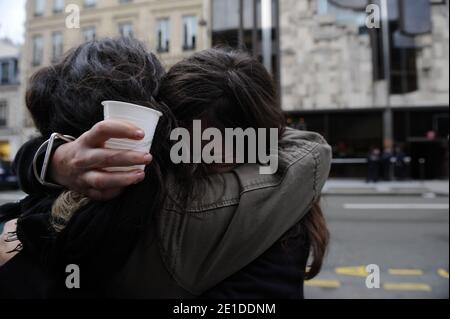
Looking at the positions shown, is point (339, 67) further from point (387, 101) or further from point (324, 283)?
point (324, 283)

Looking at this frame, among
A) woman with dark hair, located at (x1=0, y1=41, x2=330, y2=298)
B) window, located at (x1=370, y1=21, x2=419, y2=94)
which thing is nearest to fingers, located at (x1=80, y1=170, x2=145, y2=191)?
woman with dark hair, located at (x1=0, y1=41, x2=330, y2=298)

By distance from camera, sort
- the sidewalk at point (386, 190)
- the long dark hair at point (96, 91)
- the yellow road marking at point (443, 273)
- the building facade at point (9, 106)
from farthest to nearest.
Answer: the building facade at point (9, 106)
the sidewalk at point (386, 190)
the yellow road marking at point (443, 273)
the long dark hair at point (96, 91)

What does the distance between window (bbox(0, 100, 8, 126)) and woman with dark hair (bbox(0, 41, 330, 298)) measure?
88.3 ft

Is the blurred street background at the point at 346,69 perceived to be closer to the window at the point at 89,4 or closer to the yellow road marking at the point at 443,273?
the window at the point at 89,4

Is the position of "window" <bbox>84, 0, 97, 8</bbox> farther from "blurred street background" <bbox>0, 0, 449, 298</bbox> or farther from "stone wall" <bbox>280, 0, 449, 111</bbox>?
"stone wall" <bbox>280, 0, 449, 111</bbox>

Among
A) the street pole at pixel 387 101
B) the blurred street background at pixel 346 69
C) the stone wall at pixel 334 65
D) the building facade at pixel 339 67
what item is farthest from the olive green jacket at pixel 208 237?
the street pole at pixel 387 101

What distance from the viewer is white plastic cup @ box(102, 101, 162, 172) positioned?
72cm

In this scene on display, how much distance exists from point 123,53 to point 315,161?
566 millimetres

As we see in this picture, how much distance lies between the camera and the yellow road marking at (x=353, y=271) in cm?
405

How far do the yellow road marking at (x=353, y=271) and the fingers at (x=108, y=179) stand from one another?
3.84 metres

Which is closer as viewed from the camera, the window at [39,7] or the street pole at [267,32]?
the street pole at [267,32]

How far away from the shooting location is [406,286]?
370 cm
